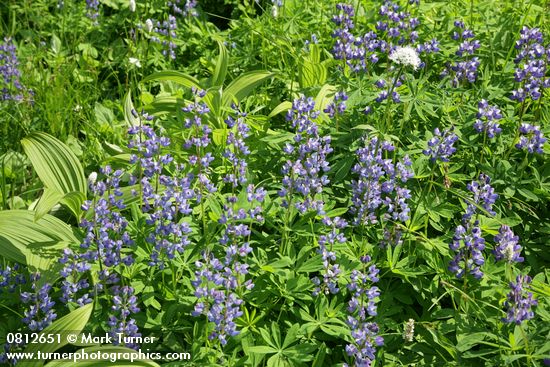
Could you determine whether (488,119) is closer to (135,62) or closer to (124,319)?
(124,319)

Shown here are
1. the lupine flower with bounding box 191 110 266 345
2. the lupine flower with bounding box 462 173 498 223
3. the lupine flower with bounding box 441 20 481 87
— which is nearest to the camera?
the lupine flower with bounding box 191 110 266 345

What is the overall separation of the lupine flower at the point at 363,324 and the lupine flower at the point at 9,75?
2.60 metres

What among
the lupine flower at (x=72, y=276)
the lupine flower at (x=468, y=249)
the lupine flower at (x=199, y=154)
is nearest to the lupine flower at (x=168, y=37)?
the lupine flower at (x=199, y=154)

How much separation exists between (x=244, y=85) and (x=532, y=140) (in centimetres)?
154

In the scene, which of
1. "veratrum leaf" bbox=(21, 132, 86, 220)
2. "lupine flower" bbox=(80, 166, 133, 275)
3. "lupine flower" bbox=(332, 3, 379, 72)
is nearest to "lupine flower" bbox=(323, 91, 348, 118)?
"lupine flower" bbox=(332, 3, 379, 72)

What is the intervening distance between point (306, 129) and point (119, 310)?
1.12 meters

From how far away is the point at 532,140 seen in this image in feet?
10.5

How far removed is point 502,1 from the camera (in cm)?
478

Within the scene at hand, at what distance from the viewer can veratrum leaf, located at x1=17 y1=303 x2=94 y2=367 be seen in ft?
8.23

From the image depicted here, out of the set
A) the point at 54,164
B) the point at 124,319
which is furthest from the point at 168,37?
the point at 124,319

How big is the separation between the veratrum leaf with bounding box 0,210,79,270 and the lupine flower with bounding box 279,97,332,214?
0.99 meters

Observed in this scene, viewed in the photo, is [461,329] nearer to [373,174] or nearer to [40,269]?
[373,174]

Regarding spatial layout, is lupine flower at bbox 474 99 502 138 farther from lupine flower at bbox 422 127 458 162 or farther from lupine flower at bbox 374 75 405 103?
lupine flower at bbox 374 75 405 103

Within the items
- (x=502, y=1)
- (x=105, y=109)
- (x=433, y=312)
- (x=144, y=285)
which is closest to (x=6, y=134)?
(x=105, y=109)
